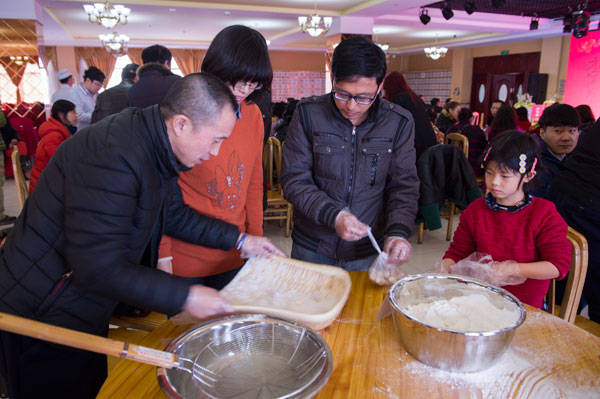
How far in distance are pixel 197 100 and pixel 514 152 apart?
1.07m

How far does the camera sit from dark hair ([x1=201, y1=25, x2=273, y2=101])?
4.22 ft

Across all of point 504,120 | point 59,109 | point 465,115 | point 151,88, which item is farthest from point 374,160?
point 465,115

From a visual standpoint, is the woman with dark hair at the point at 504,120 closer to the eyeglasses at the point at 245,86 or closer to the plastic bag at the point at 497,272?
the plastic bag at the point at 497,272

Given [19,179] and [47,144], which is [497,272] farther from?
[47,144]

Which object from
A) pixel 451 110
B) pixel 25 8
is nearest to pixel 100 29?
pixel 25 8

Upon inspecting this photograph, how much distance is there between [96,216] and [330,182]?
82cm

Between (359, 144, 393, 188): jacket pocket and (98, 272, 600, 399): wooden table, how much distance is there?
0.55 metres

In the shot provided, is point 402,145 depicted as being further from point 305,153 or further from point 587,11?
point 587,11

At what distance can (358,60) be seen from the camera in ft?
4.31

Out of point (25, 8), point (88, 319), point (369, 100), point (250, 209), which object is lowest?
point (88, 319)

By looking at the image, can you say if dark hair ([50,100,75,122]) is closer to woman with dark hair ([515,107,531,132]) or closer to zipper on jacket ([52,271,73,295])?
zipper on jacket ([52,271,73,295])

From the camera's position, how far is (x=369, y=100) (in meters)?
1.36

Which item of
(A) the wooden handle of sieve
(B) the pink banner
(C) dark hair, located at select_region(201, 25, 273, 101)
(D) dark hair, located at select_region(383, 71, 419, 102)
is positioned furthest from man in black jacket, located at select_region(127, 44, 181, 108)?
(B) the pink banner

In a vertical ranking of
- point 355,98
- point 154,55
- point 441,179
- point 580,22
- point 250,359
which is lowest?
point 441,179
